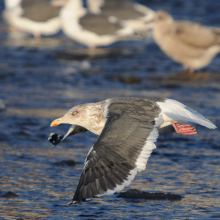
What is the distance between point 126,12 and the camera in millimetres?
15898

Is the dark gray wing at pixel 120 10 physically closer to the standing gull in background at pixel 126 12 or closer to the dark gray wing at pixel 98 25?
the standing gull in background at pixel 126 12

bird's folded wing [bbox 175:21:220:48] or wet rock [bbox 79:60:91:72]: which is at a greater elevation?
bird's folded wing [bbox 175:21:220:48]

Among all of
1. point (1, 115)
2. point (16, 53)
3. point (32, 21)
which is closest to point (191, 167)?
point (1, 115)

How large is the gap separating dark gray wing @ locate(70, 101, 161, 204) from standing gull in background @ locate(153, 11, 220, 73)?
242 inches

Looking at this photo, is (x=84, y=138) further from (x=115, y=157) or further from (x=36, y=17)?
(x=36, y=17)

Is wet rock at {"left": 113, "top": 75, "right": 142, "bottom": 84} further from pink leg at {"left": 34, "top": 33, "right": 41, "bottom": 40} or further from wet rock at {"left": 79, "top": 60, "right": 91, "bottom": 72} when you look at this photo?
pink leg at {"left": 34, "top": 33, "right": 41, "bottom": 40}

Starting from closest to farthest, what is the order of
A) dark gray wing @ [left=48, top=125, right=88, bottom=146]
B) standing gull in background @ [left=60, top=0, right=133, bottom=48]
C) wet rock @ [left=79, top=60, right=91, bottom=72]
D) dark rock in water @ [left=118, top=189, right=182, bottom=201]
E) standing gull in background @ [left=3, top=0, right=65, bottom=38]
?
dark rock in water @ [left=118, top=189, right=182, bottom=201] → dark gray wing @ [left=48, top=125, right=88, bottom=146] → wet rock @ [left=79, top=60, right=91, bottom=72] → standing gull in background @ [left=60, top=0, right=133, bottom=48] → standing gull in background @ [left=3, top=0, right=65, bottom=38]

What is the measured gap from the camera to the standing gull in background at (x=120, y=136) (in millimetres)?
4250

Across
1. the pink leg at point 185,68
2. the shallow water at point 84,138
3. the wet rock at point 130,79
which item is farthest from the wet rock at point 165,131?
the pink leg at point 185,68

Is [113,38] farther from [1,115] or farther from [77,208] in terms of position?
[77,208]

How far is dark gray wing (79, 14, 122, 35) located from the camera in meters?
13.3

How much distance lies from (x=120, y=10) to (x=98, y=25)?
9.00ft

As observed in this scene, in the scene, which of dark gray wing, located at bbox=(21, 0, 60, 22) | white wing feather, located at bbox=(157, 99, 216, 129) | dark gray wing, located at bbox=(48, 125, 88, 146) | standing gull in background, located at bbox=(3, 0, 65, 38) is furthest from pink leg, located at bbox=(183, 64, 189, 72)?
white wing feather, located at bbox=(157, 99, 216, 129)

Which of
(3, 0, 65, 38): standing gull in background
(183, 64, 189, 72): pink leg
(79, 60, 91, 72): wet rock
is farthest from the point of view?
(3, 0, 65, 38): standing gull in background
